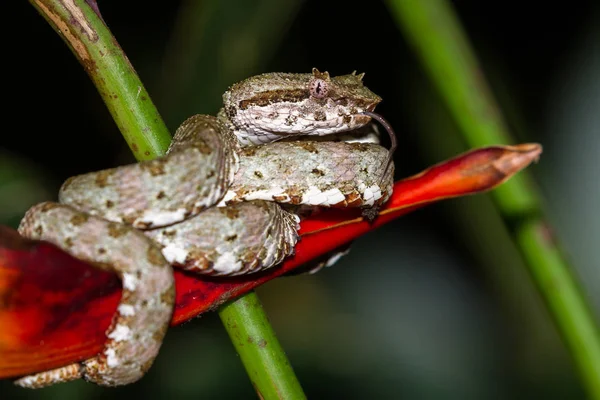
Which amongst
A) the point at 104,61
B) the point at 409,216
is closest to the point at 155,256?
the point at 104,61

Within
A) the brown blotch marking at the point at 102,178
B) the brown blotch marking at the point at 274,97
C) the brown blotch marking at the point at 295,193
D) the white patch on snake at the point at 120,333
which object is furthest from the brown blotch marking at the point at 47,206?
the brown blotch marking at the point at 274,97

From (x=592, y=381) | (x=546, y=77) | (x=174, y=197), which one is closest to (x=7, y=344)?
(x=174, y=197)

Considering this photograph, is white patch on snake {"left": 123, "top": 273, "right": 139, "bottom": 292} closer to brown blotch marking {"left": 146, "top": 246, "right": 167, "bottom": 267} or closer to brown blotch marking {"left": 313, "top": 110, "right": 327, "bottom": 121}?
brown blotch marking {"left": 146, "top": 246, "right": 167, "bottom": 267}

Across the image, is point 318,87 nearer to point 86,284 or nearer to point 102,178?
point 102,178

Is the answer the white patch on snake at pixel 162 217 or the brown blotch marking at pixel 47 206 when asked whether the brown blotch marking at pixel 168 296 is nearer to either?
the white patch on snake at pixel 162 217

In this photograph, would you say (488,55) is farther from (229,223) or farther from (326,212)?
(229,223)

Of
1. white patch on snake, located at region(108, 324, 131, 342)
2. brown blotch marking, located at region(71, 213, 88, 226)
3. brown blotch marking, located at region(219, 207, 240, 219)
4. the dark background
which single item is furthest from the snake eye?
the dark background
